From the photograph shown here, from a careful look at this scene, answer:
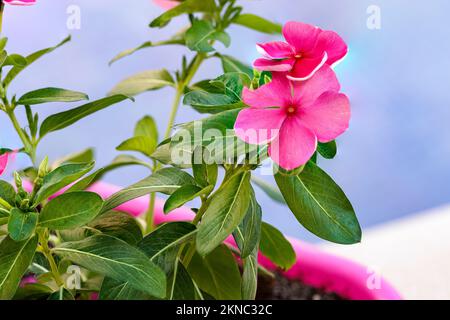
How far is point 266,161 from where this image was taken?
584 mm

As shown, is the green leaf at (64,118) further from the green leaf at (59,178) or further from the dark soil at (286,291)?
the dark soil at (286,291)

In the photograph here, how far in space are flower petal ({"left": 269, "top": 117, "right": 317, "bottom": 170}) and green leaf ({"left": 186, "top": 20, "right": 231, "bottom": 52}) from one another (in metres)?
0.27

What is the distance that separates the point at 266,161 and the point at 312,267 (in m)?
0.58

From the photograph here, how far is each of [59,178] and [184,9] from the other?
0.34 m

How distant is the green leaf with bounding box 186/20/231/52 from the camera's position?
2.54 ft

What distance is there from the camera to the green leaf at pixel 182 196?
58 cm

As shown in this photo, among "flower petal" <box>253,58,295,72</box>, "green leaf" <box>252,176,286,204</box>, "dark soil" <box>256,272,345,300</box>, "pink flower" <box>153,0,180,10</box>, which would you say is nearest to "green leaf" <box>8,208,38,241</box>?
"flower petal" <box>253,58,295,72</box>

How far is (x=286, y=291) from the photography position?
110 cm

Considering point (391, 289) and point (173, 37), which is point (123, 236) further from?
point (391, 289)

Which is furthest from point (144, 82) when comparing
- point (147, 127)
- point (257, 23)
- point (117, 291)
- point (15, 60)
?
point (117, 291)

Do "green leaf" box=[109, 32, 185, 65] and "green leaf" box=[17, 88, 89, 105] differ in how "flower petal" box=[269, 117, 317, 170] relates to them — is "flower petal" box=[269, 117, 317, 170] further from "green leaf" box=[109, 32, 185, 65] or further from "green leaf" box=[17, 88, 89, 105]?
"green leaf" box=[109, 32, 185, 65]

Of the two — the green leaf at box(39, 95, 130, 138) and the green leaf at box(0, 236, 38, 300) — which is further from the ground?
the green leaf at box(39, 95, 130, 138)

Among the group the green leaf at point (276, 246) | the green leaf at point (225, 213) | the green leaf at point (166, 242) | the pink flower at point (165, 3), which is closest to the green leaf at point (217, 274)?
the green leaf at point (276, 246)

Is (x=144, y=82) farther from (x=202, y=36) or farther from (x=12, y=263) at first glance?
(x=12, y=263)
